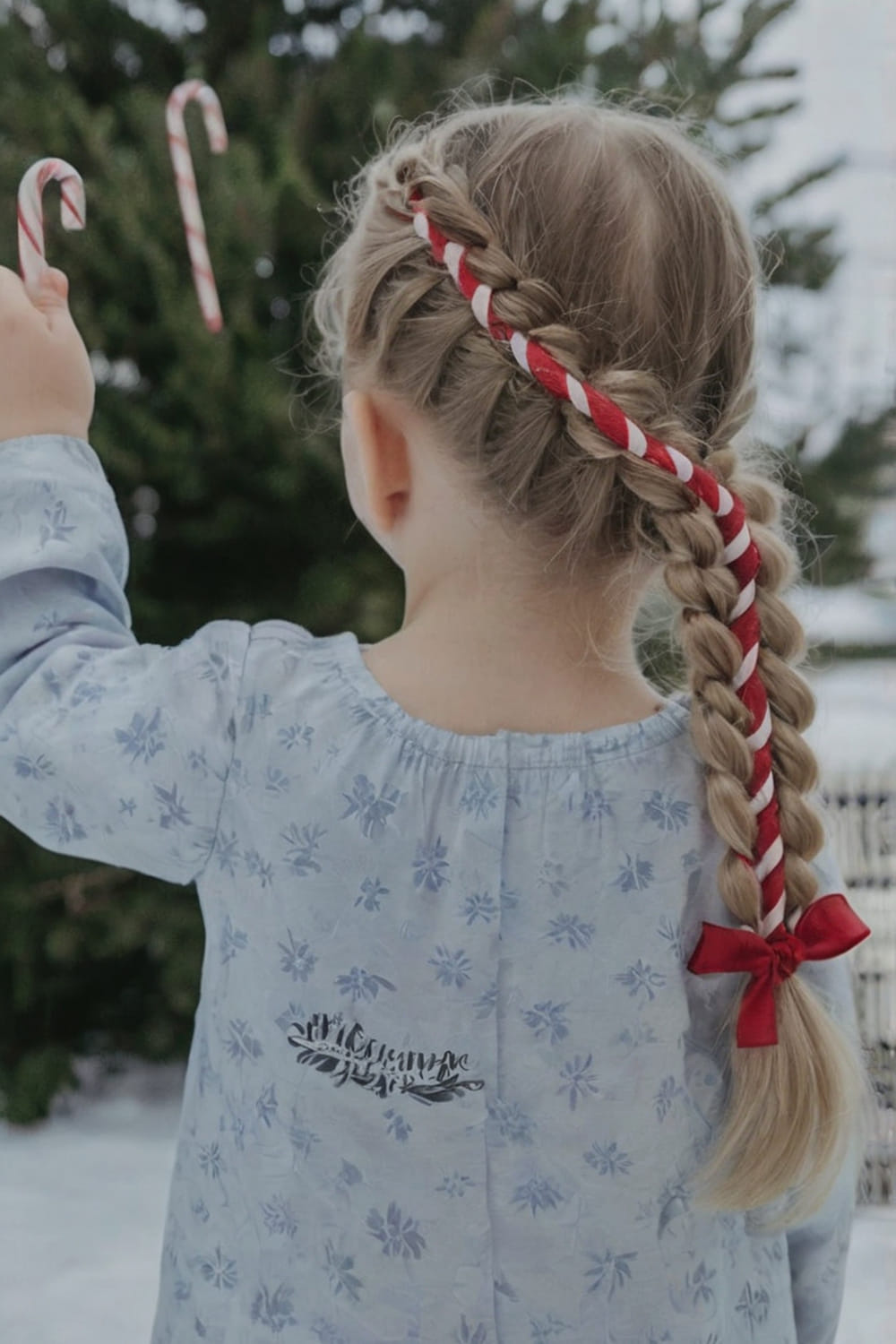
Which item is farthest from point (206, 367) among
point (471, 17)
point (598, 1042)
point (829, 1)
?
point (829, 1)

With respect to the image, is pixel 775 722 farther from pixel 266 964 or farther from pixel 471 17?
pixel 471 17

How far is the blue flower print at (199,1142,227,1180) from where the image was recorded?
2.91ft

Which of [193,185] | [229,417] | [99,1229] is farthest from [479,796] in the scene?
[99,1229]

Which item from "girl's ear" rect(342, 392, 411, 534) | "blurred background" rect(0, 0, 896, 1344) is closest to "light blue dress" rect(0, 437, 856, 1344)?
"girl's ear" rect(342, 392, 411, 534)

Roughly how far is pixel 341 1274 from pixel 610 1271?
17 cm

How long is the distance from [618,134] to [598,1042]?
22.5 inches

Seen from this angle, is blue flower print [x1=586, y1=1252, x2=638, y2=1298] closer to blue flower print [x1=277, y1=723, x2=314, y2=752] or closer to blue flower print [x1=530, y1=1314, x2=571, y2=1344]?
blue flower print [x1=530, y1=1314, x2=571, y2=1344]

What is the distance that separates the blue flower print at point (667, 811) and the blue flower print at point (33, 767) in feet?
1.22

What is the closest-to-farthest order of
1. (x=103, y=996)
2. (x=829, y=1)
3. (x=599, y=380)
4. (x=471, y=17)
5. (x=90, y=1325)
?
(x=599, y=380) < (x=90, y=1325) < (x=471, y=17) < (x=103, y=996) < (x=829, y=1)

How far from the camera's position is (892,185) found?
3.50m

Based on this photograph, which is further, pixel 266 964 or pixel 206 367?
pixel 206 367

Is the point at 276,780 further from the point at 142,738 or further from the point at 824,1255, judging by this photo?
→ the point at 824,1255

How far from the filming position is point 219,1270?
88cm

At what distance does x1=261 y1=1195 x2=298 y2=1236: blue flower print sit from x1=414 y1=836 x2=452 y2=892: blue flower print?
23cm
